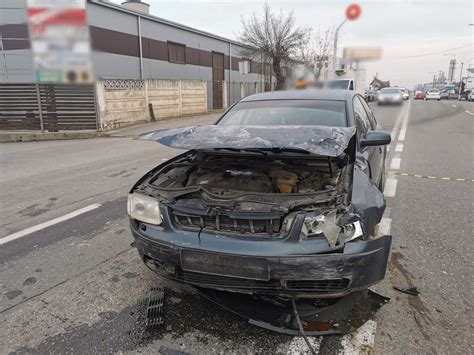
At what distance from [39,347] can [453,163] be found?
813 cm

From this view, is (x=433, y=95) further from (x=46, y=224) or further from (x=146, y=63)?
(x=46, y=224)

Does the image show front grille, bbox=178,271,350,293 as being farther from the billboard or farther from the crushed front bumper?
the billboard

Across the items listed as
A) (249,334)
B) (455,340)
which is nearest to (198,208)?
(249,334)

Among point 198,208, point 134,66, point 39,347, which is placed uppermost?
point 134,66

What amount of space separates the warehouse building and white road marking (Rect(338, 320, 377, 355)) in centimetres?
947

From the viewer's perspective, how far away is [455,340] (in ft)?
7.77

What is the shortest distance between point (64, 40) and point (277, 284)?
13.3 feet

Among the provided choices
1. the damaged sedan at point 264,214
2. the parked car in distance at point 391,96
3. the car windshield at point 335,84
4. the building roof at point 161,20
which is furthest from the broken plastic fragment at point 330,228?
the parked car in distance at point 391,96

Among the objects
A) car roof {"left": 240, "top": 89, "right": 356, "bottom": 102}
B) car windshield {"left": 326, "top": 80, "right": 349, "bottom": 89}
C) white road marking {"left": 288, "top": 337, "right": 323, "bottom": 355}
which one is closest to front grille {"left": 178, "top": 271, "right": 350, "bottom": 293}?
white road marking {"left": 288, "top": 337, "right": 323, "bottom": 355}

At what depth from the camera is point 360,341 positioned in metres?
2.36

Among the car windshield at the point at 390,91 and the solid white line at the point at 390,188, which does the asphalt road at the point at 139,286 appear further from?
the car windshield at the point at 390,91

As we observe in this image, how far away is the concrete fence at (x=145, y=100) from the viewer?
1515 cm

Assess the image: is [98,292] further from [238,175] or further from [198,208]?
[238,175]

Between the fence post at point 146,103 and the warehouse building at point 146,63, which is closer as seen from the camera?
the warehouse building at point 146,63
